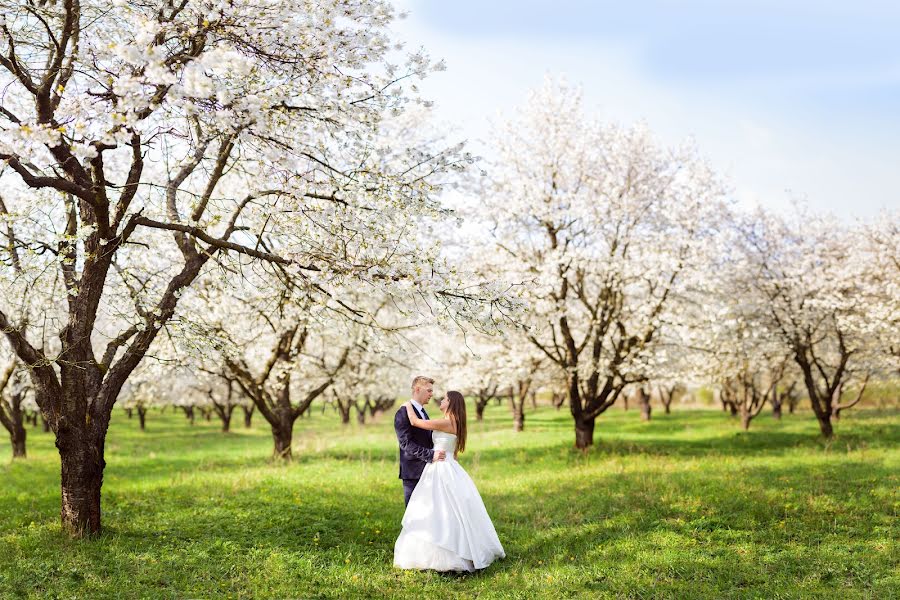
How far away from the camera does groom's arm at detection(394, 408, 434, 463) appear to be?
31.8ft

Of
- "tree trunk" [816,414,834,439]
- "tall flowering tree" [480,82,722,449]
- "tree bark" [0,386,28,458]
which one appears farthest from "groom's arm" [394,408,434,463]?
"tree trunk" [816,414,834,439]

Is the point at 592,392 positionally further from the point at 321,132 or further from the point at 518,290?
the point at 321,132

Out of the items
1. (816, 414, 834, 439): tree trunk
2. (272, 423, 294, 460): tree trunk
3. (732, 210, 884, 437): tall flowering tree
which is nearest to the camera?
(272, 423, 294, 460): tree trunk

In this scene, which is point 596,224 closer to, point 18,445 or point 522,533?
point 522,533

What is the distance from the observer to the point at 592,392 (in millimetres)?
22031

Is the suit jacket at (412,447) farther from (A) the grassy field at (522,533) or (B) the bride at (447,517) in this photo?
(A) the grassy field at (522,533)

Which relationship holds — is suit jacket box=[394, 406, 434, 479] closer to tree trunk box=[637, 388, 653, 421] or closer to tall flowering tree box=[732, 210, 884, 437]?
tall flowering tree box=[732, 210, 884, 437]

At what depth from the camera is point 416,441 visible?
9.84 m

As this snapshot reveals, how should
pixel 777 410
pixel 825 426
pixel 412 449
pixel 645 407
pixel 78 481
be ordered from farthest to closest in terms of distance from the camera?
1. pixel 645 407
2. pixel 777 410
3. pixel 825 426
4. pixel 78 481
5. pixel 412 449

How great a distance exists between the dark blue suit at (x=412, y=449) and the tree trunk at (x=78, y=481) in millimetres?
4610

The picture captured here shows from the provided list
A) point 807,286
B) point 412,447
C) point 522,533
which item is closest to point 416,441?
point 412,447

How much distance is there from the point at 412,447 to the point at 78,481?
4.96 m

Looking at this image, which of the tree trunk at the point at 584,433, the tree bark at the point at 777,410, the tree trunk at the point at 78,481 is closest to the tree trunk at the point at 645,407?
the tree bark at the point at 777,410

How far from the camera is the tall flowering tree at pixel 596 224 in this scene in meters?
20.4
